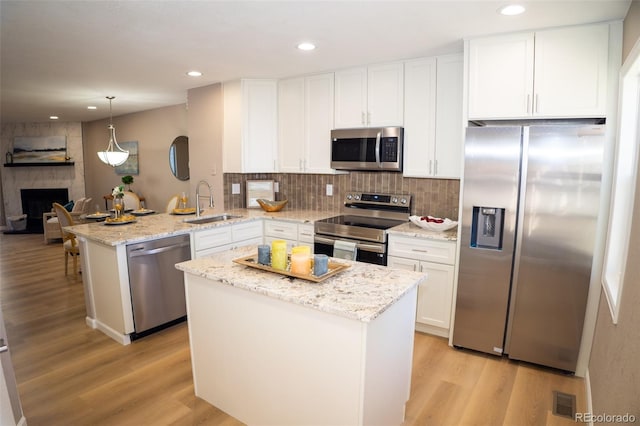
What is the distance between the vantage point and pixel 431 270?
3.06 metres

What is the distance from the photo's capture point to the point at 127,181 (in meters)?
6.92

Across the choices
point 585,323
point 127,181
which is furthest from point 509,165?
point 127,181

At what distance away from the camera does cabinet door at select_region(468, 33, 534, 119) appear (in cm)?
260

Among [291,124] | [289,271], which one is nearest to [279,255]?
[289,271]

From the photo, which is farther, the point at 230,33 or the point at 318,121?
the point at 318,121

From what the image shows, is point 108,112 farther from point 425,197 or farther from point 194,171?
point 425,197

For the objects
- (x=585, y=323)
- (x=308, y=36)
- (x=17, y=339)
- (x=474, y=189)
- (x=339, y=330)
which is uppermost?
(x=308, y=36)

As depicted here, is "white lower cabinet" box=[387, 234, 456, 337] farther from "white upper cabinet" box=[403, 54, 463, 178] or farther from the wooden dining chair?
the wooden dining chair

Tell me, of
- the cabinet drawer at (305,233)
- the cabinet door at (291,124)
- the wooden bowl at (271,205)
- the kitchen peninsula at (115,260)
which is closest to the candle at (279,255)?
the kitchen peninsula at (115,260)

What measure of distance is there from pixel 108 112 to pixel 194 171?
10.7ft

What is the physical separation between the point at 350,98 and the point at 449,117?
3.32ft

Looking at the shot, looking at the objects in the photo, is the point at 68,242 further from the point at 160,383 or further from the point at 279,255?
the point at 279,255

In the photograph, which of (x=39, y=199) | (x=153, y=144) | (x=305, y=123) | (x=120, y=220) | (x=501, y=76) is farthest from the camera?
(x=39, y=199)

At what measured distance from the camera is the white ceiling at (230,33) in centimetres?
224
